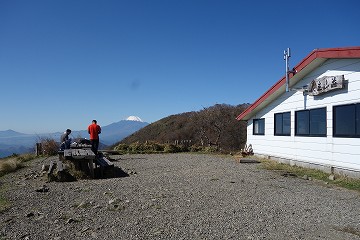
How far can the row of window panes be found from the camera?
10.0 metres

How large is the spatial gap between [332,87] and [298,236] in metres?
7.56

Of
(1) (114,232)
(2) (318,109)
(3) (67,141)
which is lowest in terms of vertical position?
(1) (114,232)

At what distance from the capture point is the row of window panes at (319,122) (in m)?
10.0

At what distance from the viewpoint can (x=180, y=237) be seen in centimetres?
464

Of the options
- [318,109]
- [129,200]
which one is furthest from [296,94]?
[129,200]

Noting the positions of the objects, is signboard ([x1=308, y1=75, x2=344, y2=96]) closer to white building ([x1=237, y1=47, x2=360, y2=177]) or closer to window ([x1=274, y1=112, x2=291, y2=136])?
white building ([x1=237, y1=47, x2=360, y2=177])

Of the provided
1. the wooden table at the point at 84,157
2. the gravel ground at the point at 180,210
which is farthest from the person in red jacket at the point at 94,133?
the gravel ground at the point at 180,210

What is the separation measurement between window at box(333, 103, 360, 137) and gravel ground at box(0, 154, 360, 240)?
1.94 meters

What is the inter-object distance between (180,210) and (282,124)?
404 inches

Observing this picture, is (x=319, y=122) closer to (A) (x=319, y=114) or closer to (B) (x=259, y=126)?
(A) (x=319, y=114)

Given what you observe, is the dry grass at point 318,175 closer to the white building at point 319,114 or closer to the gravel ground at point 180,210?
the white building at point 319,114

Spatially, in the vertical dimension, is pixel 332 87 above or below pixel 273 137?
above

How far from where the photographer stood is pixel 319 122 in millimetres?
11992

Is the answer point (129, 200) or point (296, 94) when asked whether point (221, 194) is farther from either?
point (296, 94)
